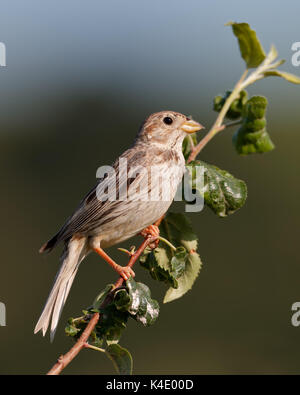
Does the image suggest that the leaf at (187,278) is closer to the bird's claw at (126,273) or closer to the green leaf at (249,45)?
the bird's claw at (126,273)

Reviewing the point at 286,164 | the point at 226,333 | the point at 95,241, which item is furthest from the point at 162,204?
the point at 226,333

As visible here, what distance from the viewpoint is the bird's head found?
12.4 ft

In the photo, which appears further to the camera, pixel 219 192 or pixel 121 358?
pixel 219 192

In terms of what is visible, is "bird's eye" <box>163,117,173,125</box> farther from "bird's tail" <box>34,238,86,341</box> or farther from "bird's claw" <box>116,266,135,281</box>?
"bird's claw" <box>116,266,135,281</box>

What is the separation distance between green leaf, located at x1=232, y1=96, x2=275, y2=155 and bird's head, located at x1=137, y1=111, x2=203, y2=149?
742mm

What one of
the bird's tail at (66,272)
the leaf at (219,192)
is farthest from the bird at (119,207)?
the leaf at (219,192)

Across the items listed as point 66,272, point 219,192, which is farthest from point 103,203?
point 219,192

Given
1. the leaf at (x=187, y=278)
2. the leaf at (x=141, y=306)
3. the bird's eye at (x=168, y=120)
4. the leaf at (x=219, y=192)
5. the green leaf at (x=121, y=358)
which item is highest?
the bird's eye at (x=168, y=120)

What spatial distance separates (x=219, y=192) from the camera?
2.90 meters

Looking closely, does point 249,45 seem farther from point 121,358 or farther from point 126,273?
point 121,358

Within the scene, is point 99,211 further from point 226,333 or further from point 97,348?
point 226,333

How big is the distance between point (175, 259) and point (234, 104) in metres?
0.85

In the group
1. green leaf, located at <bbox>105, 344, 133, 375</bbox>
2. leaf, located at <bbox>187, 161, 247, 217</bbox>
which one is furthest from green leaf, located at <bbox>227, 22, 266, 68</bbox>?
green leaf, located at <bbox>105, 344, 133, 375</bbox>

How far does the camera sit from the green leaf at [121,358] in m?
2.69
